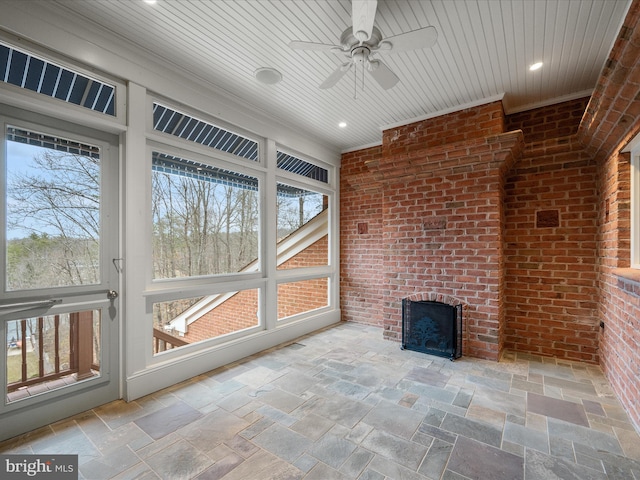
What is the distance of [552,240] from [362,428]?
3.17m

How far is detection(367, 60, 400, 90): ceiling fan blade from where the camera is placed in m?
2.27

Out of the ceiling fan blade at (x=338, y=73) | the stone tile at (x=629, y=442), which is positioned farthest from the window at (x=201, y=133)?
the stone tile at (x=629, y=442)

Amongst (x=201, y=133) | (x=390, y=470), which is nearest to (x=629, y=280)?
(x=390, y=470)

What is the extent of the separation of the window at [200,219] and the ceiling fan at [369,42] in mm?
1712

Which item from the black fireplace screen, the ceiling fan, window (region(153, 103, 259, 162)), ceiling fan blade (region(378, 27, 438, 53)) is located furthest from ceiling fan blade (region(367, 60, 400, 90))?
the black fireplace screen

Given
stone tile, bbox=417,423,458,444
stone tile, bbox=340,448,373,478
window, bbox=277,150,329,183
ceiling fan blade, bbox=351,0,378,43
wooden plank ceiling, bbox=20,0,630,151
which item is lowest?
stone tile, bbox=417,423,458,444

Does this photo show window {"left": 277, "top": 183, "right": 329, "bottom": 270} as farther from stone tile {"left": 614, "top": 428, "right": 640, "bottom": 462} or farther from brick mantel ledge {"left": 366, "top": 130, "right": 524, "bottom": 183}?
stone tile {"left": 614, "top": 428, "right": 640, "bottom": 462}

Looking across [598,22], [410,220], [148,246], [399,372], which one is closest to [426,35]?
[598,22]

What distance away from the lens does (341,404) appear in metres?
2.56

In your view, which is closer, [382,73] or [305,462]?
[305,462]

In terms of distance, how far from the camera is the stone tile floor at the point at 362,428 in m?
1.84

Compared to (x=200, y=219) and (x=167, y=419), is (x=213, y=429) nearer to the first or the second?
(x=167, y=419)

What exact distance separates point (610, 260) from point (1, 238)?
5149mm

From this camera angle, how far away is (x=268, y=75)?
3023 mm
